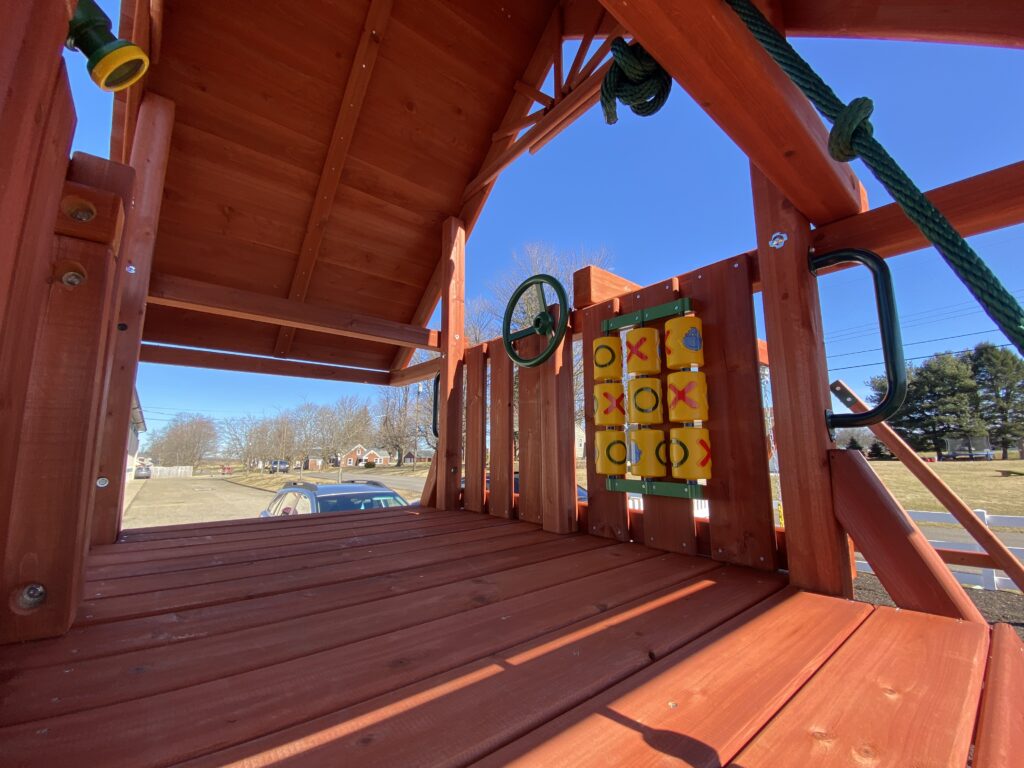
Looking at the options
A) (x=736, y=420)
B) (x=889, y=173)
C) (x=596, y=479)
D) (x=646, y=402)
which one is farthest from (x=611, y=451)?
(x=889, y=173)

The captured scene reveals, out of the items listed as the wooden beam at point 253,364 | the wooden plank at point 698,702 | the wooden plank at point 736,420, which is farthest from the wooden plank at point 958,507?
the wooden beam at point 253,364

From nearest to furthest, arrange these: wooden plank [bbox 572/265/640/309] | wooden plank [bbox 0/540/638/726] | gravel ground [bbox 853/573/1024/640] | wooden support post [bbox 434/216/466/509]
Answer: wooden plank [bbox 0/540/638/726] < wooden plank [bbox 572/265/640/309] < wooden support post [bbox 434/216/466/509] < gravel ground [bbox 853/573/1024/640]

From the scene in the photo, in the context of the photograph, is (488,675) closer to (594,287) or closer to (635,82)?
(635,82)

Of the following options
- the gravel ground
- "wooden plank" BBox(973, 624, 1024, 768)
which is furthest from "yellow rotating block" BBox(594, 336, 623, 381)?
the gravel ground

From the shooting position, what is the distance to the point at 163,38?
2.21 m

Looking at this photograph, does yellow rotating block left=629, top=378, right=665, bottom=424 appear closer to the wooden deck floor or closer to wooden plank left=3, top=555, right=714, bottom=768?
the wooden deck floor

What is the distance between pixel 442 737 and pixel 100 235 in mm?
1227

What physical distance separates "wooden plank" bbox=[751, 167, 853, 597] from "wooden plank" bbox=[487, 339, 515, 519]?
1.39 metres

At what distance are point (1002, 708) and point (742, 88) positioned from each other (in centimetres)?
113

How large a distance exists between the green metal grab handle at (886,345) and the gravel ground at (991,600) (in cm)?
309

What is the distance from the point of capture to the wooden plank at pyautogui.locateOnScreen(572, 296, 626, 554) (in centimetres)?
180

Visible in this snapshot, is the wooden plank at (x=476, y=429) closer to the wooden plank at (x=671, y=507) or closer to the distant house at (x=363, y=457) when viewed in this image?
the wooden plank at (x=671, y=507)

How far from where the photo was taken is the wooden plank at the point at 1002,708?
0.54m

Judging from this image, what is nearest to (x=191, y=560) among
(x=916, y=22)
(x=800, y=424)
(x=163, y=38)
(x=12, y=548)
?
(x=12, y=548)
